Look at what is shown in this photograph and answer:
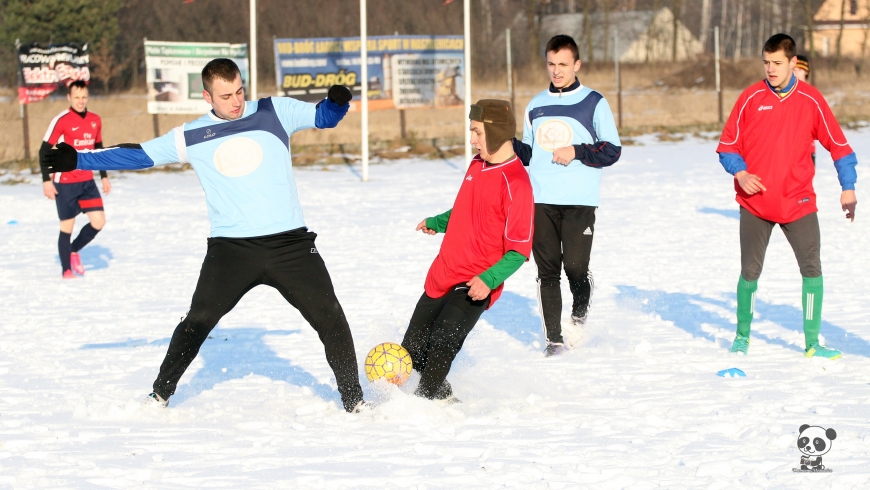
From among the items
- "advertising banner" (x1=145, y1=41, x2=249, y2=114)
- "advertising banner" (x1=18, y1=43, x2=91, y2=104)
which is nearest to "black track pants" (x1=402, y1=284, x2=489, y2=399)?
"advertising banner" (x1=145, y1=41, x2=249, y2=114)

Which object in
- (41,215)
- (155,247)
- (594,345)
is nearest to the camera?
(594,345)

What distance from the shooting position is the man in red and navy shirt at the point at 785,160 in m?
6.46

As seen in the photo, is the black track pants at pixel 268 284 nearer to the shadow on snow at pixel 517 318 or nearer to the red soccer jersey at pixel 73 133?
the shadow on snow at pixel 517 318

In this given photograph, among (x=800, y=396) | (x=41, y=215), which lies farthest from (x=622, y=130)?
(x=800, y=396)

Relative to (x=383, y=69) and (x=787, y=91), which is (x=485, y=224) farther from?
(x=383, y=69)

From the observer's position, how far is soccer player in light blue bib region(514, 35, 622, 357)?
6.93 m

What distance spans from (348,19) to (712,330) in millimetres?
45481

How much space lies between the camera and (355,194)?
17953 millimetres

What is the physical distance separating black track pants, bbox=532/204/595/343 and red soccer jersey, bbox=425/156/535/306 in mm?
1480

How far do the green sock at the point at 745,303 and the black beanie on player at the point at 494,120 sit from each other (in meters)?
2.32

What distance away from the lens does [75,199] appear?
10695mm

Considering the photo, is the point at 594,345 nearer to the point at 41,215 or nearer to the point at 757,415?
the point at 757,415

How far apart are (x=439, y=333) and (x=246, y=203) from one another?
1222mm

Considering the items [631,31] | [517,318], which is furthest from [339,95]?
[631,31]
